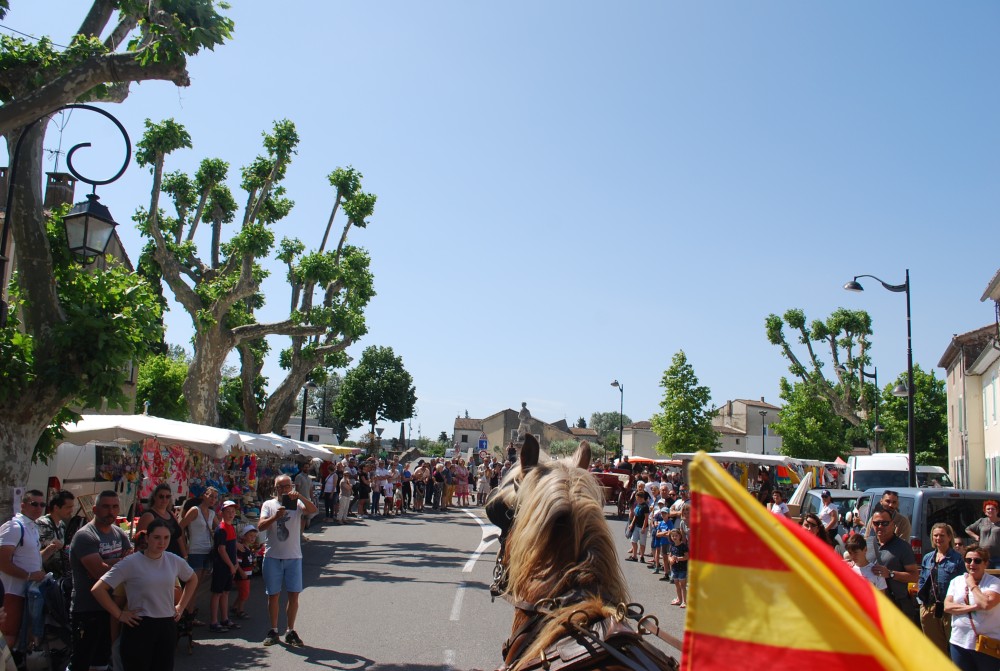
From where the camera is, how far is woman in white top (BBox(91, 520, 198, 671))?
18.4ft

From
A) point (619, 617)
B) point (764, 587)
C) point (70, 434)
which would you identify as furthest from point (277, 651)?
point (764, 587)

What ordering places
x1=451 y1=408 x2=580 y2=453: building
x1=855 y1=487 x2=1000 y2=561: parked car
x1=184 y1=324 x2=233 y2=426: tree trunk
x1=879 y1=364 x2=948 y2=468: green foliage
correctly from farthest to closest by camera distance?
x1=451 y1=408 x2=580 y2=453: building, x1=879 y1=364 x2=948 y2=468: green foliage, x1=184 y1=324 x2=233 y2=426: tree trunk, x1=855 y1=487 x2=1000 y2=561: parked car

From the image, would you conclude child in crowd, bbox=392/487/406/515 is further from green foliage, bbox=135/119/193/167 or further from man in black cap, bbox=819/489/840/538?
man in black cap, bbox=819/489/840/538

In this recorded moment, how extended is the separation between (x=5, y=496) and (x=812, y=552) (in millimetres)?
8660

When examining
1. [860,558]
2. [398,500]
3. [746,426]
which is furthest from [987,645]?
[746,426]

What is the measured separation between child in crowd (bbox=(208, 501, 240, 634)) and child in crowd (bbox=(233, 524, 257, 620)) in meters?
0.29

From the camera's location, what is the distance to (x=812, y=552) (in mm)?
1173

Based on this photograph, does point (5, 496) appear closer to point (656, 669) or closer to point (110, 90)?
point (110, 90)

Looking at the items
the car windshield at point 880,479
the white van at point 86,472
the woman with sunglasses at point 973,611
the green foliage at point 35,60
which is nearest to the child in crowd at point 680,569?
the woman with sunglasses at point 973,611

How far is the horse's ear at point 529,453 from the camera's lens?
325 cm

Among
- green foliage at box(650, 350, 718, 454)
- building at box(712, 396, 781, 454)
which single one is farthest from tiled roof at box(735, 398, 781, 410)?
green foliage at box(650, 350, 718, 454)

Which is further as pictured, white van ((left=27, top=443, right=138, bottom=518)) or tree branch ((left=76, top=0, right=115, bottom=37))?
white van ((left=27, top=443, right=138, bottom=518))

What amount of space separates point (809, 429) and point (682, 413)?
9369mm

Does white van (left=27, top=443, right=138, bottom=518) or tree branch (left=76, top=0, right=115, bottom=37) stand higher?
tree branch (left=76, top=0, right=115, bottom=37)
